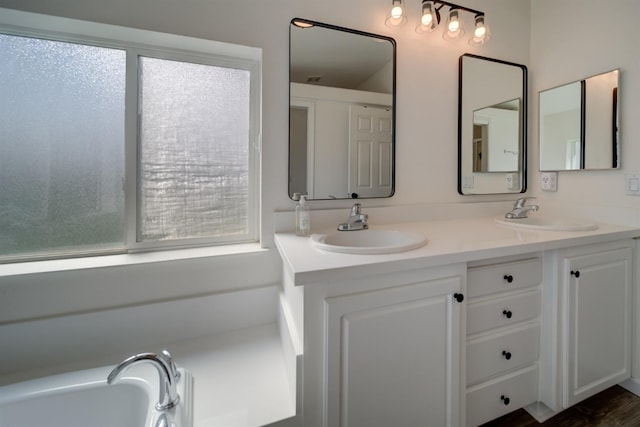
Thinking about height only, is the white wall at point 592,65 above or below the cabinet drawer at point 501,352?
above

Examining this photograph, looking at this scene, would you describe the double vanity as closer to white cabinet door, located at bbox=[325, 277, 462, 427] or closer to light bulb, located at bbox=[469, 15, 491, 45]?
white cabinet door, located at bbox=[325, 277, 462, 427]

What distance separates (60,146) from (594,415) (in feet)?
8.94

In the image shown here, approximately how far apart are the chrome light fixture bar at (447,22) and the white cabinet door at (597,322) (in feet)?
4.44

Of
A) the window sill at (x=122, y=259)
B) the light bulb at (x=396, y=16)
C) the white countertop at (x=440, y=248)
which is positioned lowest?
the window sill at (x=122, y=259)

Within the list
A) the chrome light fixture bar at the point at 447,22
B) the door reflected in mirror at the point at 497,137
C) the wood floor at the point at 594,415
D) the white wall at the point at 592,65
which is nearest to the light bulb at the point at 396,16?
the chrome light fixture bar at the point at 447,22

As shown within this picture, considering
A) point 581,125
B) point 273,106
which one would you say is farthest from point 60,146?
point 581,125

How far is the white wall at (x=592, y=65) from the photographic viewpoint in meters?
1.43

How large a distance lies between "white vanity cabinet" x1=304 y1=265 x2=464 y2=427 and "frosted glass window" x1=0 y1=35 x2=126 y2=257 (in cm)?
111

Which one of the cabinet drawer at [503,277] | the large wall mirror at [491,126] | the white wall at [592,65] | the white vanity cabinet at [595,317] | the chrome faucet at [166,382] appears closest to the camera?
the chrome faucet at [166,382]

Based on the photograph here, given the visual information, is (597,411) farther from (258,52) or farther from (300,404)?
(258,52)

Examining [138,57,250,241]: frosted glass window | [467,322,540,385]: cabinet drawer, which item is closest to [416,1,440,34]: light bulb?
[138,57,250,241]: frosted glass window

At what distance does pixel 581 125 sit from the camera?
1.61 metres

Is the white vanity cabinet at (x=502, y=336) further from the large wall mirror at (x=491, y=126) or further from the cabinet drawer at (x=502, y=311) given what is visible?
the large wall mirror at (x=491, y=126)

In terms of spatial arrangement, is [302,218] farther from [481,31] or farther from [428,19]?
[481,31]
